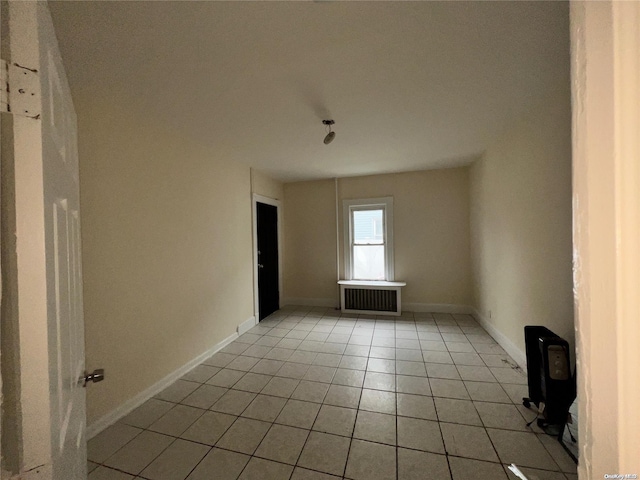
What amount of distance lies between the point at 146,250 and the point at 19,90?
201 cm

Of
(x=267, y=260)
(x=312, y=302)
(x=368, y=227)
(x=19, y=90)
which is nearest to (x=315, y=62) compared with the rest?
(x=19, y=90)

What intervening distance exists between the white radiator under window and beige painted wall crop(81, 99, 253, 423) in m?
2.03

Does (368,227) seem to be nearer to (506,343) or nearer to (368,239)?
(368,239)

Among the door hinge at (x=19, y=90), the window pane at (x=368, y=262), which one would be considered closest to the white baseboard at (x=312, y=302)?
the window pane at (x=368, y=262)

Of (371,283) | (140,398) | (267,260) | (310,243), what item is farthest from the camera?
(310,243)

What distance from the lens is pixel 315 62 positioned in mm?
1522

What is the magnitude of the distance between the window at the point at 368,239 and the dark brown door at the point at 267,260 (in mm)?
1365

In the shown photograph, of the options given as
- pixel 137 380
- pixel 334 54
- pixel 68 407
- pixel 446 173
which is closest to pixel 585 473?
pixel 68 407

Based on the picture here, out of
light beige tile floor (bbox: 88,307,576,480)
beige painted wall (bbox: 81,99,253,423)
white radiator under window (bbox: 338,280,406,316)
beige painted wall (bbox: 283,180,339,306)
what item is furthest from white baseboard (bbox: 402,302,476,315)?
beige painted wall (bbox: 81,99,253,423)

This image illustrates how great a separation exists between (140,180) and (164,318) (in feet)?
4.21

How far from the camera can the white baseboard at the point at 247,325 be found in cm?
336

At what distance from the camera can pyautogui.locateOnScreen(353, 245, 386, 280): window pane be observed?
4465mm

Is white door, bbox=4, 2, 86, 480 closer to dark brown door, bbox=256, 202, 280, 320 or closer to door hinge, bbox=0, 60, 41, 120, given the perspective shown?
door hinge, bbox=0, 60, 41, 120

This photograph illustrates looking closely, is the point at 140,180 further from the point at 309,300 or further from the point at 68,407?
the point at 309,300
